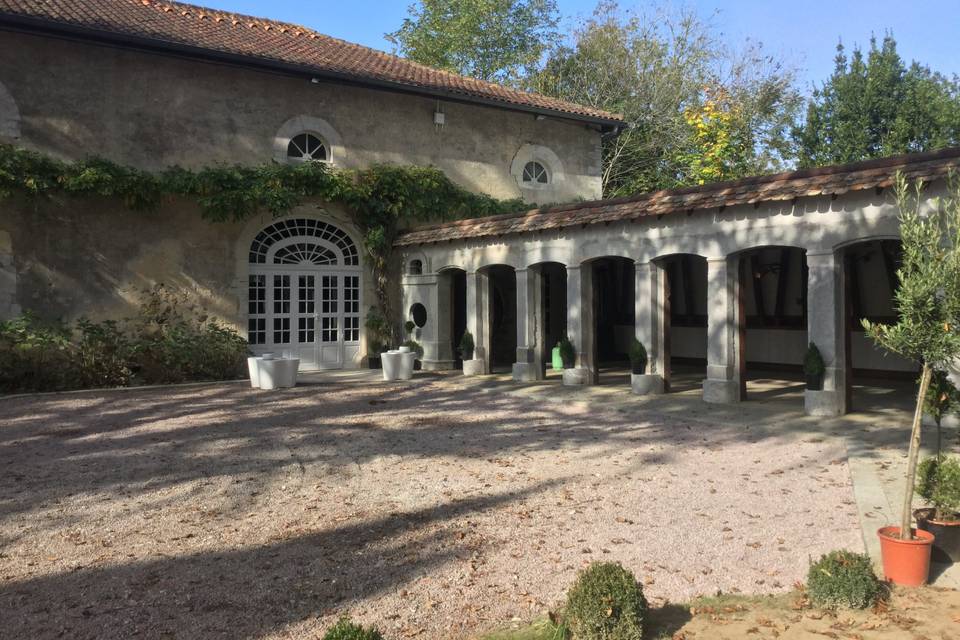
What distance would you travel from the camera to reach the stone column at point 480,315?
15008 millimetres

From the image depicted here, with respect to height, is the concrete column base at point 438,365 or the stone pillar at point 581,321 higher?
the stone pillar at point 581,321

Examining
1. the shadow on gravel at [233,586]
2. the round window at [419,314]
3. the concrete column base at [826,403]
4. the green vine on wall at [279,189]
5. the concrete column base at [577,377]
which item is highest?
the green vine on wall at [279,189]

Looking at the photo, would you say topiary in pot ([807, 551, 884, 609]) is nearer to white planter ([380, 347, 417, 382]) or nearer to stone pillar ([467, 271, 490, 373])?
white planter ([380, 347, 417, 382])

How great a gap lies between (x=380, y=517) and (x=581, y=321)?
26.3 feet

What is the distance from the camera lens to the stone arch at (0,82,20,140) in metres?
12.7

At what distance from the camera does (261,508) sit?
5.74 meters

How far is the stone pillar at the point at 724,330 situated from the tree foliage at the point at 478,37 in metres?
21.5

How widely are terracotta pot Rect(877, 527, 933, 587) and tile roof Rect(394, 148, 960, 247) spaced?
3.61 m

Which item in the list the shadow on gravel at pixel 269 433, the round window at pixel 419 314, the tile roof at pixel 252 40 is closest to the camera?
the shadow on gravel at pixel 269 433

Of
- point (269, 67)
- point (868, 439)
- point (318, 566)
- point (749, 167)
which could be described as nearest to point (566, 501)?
point (318, 566)

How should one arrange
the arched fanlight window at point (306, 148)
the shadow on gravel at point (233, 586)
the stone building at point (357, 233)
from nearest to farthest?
the shadow on gravel at point (233, 586), the stone building at point (357, 233), the arched fanlight window at point (306, 148)

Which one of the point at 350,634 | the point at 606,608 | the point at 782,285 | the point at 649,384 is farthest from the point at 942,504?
the point at 782,285

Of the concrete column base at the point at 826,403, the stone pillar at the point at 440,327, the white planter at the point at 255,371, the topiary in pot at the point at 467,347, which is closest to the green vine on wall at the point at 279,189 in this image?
the stone pillar at the point at 440,327

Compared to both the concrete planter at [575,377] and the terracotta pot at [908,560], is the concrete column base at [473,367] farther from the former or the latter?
the terracotta pot at [908,560]
